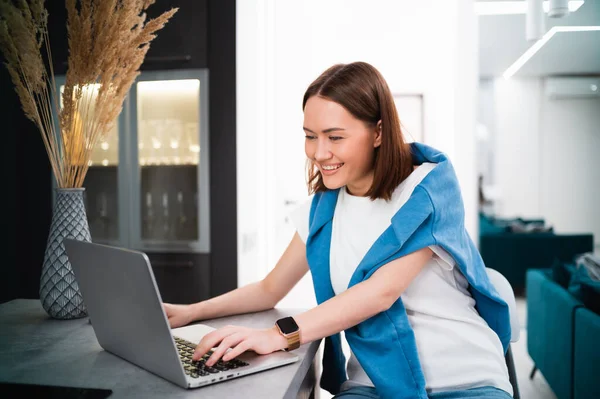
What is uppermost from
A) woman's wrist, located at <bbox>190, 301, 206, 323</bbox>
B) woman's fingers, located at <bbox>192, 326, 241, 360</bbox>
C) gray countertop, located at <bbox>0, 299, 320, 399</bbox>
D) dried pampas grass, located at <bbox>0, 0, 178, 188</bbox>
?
dried pampas grass, located at <bbox>0, 0, 178, 188</bbox>

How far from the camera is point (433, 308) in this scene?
3.94 ft

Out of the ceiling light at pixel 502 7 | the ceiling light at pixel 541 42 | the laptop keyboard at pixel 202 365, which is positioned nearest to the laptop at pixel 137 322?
the laptop keyboard at pixel 202 365

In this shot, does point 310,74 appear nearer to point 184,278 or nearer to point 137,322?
point 184,278

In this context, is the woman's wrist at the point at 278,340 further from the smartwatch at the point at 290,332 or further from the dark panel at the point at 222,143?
the dark panel at the point at 222,143

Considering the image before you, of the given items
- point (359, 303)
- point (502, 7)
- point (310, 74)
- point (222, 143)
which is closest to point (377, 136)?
point (359, 303)

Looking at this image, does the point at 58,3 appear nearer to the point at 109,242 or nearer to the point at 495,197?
the point at 109,242

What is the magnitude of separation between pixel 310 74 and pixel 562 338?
3115 mm

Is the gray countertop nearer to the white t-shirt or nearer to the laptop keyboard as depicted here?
the laptop keyboard

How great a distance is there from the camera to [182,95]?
2826 millimetres

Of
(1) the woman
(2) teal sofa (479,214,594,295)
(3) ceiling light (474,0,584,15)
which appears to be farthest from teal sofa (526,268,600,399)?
(3) ceiling light (474,0,584,15)

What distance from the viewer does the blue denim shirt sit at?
1.11 meters

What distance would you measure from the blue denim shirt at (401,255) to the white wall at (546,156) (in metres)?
7.29

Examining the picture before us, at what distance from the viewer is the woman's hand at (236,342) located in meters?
0.91

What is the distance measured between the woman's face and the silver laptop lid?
59 centimetres
